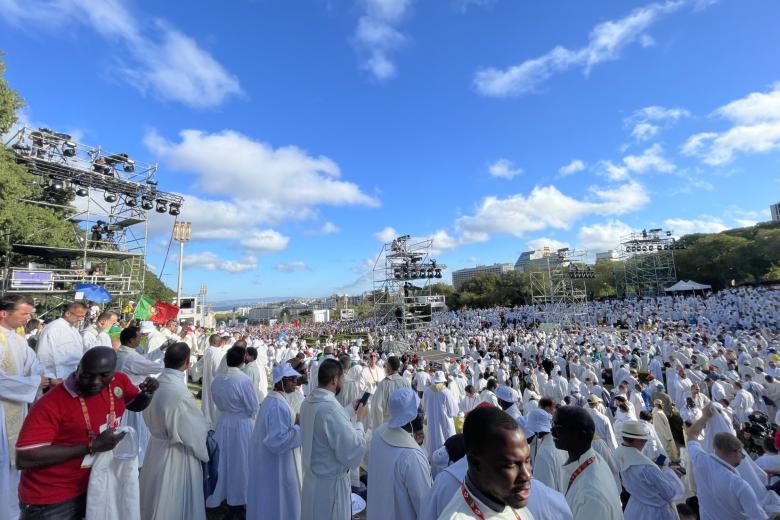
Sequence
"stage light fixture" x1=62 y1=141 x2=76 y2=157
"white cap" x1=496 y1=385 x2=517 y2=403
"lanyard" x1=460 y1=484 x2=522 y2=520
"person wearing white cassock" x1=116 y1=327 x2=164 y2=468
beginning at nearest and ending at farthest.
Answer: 1. "lanyard" x1=460 y1=484 x2=522 y2=520
2. "person wearing white cassock" x1=116 y1=327 x2=164 y2=468
3. "white cap" x1=496 y1=385 x2=517 y2=403
4. "stage light fixture" x1=62 y1=141 x2=76 y2=157

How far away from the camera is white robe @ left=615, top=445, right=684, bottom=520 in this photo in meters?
3.02

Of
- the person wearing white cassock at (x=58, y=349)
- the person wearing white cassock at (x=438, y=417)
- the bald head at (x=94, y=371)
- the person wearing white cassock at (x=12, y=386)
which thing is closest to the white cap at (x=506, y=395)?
the person wearing white cassock at (x=438, y=417)

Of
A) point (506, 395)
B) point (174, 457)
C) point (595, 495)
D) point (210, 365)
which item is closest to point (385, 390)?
point (506, 395)

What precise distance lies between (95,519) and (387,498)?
1.80m

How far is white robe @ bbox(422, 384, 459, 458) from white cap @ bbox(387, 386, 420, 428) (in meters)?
4.21

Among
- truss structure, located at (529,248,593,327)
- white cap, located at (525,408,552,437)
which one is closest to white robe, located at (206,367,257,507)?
white cap, located at (525,408,552,437)

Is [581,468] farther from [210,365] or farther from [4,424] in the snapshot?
[210,365]

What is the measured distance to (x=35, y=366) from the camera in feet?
11.8

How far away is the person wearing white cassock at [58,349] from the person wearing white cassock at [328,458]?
3167 mm

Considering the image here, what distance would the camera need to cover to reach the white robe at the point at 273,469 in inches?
147

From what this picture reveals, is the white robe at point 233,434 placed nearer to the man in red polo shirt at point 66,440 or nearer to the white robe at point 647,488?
the man in red polo shirt at point 66,440

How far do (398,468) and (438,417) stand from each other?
4.53 m

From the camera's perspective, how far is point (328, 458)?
3137 millimetres

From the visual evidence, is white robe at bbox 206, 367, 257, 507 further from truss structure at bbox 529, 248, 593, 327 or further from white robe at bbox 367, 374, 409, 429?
truss structure at bbox 529, 248, 593, 327
